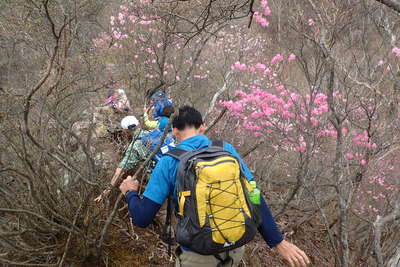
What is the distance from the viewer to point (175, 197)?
1.78 m

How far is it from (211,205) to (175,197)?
0.25 metres

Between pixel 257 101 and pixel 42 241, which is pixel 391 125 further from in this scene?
pixel 42 241

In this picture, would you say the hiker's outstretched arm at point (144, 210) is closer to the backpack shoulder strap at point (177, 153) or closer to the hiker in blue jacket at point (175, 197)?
the hiker in blue jacket at point (175, 197)

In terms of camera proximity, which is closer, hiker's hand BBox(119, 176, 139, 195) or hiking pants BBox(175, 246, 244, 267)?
hiking pants BBox(175, 246, 244, 267)

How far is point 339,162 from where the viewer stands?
2631 millimetres

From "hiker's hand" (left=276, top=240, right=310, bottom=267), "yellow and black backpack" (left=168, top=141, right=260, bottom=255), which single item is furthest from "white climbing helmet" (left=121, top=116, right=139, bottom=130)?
"hiker's hand" (left=276, top=240, right=310, bottom=267)

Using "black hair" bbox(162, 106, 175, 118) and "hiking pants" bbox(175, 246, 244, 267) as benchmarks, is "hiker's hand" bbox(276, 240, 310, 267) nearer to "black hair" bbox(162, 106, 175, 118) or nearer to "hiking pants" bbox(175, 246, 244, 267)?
"hiking pants" bbox(175, 246, 244, 267)

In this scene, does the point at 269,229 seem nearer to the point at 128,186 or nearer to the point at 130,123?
the point at 128,186

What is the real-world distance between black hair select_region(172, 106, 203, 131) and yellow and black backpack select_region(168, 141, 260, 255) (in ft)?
0.83

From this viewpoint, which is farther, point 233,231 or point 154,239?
point 154,239

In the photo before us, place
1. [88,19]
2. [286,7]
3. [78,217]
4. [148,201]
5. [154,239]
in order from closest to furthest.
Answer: [148,201] → [78,217] → [154,239] → [286,7] → [88,19]

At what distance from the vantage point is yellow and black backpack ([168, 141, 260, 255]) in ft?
5.35

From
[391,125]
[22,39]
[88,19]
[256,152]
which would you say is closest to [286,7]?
[256,152]

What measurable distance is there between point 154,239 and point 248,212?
1716mm
